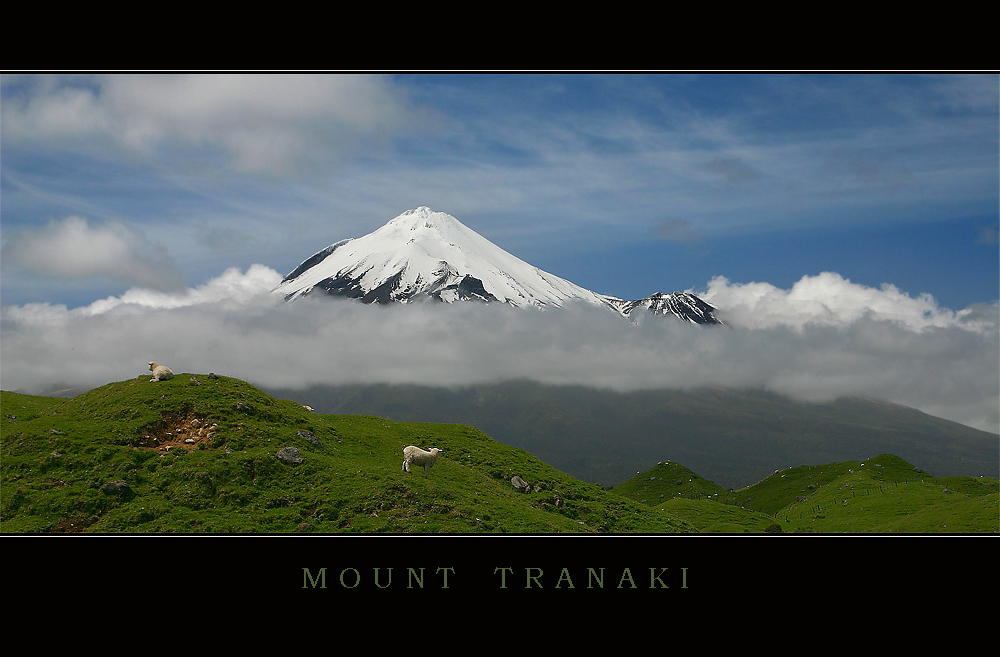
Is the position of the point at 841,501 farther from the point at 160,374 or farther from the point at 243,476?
the point at 160,374

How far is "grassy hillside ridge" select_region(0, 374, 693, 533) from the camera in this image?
27703 millimetres

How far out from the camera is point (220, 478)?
98.1 feet

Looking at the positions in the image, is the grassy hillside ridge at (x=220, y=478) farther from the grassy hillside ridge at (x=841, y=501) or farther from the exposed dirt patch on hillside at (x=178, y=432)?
the grassy hillside ridge at (x=841, y=501)

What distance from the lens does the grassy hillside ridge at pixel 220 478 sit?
90.9ft

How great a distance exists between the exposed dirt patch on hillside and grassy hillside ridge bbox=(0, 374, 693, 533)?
6cm

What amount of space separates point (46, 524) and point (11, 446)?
5962 mm

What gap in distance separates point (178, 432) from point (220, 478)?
467 centimetres

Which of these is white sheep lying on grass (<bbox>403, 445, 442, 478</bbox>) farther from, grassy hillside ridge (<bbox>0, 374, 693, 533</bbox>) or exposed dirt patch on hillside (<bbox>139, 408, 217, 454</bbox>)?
exposed dirt patch on hillside (<bbox>139, 408, 217, 454</bbox>)

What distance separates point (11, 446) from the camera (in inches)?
1177

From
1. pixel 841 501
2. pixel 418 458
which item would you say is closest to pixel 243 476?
pixel 418 458

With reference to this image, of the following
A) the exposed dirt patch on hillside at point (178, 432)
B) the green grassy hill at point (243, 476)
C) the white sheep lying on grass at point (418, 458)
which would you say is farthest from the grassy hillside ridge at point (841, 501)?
the exposed dirt patch on hillside at point (178, 432)

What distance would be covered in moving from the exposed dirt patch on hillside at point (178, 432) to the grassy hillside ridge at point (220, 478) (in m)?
0.06

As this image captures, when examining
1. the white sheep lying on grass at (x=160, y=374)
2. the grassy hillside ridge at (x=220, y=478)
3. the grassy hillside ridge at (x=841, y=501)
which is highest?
the white sheep lying on grass at (x=160, y=374)
